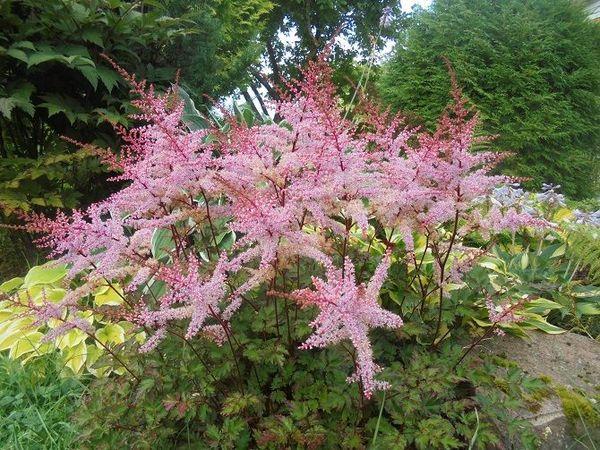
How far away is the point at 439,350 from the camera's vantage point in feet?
6.73

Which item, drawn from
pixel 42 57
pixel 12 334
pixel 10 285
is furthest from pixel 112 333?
pixel 42 57

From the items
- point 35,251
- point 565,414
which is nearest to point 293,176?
point 565,414

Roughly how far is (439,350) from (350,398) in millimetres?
651

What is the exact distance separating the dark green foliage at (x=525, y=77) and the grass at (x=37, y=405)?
17.2ft

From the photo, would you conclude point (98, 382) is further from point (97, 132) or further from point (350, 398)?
point (97, 132)

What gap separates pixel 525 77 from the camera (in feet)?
19.8

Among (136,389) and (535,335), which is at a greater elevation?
(136,389)

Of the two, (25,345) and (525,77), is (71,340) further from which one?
(525,77)

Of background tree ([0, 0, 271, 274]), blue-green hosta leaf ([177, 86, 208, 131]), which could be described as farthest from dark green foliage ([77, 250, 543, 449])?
blue-green hosta leaf ([177, 86, 208, 131])

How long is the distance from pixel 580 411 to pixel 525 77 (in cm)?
515

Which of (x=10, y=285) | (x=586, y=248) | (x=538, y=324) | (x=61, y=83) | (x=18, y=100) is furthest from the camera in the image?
(x=61, y=83)

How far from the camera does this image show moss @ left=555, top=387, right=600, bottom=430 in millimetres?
1973

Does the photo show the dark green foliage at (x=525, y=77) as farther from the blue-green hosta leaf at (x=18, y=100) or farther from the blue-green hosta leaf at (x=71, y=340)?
the blue-green hosta leaf at (x=71, y=340)

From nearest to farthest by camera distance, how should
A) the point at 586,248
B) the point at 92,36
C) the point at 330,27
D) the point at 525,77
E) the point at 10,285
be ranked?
the point at 586,248 → the point at 10,285 → the point at 92,36 → the point at 525,77 → the point at 330,27
